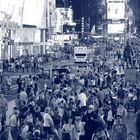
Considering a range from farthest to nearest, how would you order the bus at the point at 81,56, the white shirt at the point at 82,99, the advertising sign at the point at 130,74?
the bus at the point at 81,56 < the advertising sign at the point at 130,74 < the white shirt at the point at 82,99

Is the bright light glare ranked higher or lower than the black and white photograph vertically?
higher

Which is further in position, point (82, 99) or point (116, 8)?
point (116, 8)

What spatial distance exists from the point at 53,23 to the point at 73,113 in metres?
103

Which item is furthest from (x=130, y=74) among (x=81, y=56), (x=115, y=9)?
(x=115, y=9)

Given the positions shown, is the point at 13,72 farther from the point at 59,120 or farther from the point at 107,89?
the point at 59,120

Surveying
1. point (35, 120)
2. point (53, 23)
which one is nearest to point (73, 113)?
point (35, 120)

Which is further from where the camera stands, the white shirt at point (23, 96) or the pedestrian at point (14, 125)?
the white shirt at point (23, 96)

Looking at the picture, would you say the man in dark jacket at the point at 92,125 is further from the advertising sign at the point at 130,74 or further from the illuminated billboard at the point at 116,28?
the illuminated billboard at the point at 116,28

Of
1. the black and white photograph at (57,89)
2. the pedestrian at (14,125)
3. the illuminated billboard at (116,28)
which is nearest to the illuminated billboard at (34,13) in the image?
the black and white photograph at (57,89)

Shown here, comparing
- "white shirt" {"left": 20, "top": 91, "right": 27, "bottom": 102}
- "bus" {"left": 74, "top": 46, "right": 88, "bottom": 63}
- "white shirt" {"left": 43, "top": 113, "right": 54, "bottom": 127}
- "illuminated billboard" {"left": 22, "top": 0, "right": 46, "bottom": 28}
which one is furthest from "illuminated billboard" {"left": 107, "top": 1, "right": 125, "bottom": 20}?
"white shirt" {"left": 43, "top": 113, "right": 54, "bottom": 127}

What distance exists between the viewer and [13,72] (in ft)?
181

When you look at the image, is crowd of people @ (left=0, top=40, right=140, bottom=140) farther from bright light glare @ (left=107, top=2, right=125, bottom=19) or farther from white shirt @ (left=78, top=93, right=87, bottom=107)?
bright light glare @ (left=107, top=2, right=125, bottom=19)

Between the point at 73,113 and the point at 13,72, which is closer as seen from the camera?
the point at 73,113

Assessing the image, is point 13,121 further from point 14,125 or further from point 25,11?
point 25,11
